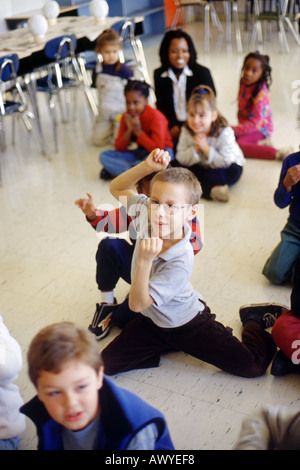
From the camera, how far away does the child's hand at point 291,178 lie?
212cm

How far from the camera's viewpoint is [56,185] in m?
3.50

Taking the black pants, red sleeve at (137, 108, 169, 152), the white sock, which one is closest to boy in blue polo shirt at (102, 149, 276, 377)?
the black pants

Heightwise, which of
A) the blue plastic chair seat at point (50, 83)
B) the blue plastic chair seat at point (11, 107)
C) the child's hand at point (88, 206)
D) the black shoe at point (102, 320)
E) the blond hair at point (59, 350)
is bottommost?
the black shoe at point (102, 320)

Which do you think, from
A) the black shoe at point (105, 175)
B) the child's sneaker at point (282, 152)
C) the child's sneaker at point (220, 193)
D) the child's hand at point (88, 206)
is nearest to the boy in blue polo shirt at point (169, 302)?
the child's hand at point (88, 206)

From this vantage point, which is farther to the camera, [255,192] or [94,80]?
[94,80]

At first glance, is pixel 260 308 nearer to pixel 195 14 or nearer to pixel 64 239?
pixel 64 239

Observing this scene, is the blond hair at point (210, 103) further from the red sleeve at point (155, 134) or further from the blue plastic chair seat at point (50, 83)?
the blue plastic chair seat at point (50, 83)

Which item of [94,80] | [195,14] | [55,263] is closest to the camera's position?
[55,263]

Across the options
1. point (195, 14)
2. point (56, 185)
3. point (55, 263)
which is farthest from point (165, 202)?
point (195, 14)

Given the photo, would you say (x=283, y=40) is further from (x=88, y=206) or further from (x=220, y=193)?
(x=88, y=206)

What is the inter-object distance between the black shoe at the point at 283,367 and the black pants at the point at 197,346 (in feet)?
0.10
